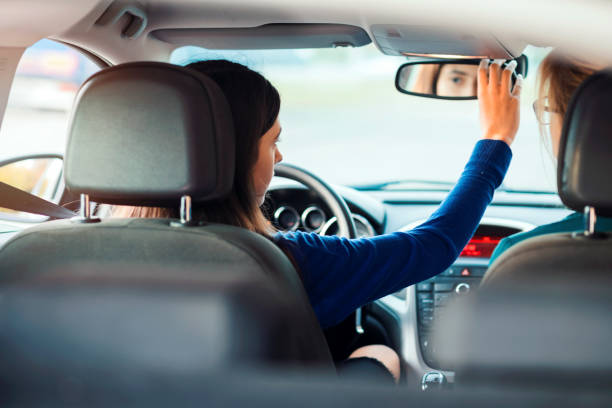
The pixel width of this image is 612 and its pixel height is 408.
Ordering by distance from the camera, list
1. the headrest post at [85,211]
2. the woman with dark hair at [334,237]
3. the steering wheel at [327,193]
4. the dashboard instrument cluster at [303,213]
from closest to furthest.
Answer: the headrest post at [85,211] < the woman with dark hair at [334,237] < the steering wheel at [327,193] < the dashboard instrument cluster at [303,213]

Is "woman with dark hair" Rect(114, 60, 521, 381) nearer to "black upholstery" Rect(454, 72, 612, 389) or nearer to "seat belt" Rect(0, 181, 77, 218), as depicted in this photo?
"black upholstery" Rect(454, 72, 612, 389)

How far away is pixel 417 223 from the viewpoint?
3242 mm

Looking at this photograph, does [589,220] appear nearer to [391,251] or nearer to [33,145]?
[391,251]

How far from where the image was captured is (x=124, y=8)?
2.36m

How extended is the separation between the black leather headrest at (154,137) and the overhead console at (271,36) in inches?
42.8

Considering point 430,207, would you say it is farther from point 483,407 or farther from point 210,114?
point 483,407

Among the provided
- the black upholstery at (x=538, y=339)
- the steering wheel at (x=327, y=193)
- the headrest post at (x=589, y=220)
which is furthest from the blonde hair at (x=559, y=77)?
the steering wheel at (x=327, y=193)

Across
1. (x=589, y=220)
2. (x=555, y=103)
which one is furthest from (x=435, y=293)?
(x=589, y=220)

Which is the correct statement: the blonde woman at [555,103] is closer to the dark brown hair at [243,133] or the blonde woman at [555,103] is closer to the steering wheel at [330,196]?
the dark brown hair at [243,133]

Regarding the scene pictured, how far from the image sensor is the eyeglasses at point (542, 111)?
1765 mm

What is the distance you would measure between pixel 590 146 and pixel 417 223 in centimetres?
196

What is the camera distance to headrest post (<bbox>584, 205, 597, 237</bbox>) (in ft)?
4.34

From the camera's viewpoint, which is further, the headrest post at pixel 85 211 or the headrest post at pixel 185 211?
the headrest post at pixel 85 211

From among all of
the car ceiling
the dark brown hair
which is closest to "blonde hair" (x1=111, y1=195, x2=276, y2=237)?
the dark brown hair
